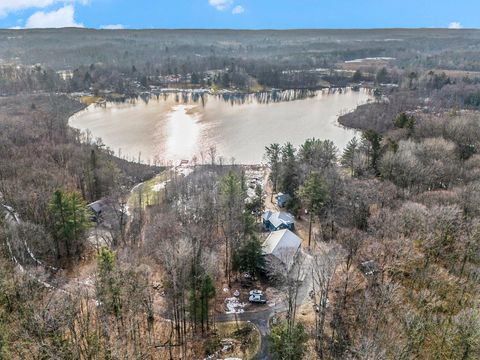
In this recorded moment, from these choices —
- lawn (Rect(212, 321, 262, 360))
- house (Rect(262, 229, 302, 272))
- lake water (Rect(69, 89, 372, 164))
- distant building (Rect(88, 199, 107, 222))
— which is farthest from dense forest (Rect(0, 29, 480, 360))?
lake water (Rect(69, 89, 372, 164))

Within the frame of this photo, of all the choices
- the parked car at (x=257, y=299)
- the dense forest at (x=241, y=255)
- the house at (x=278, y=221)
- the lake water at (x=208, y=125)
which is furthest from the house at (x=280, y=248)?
the lake water at (x=208, y=125)

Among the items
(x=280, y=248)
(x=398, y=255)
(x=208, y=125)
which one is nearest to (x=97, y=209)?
(x=280, y=248)

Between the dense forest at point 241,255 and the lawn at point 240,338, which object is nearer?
the dense forest at point 241,255

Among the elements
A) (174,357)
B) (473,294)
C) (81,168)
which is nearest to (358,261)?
(473,294)

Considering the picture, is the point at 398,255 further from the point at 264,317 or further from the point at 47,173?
the point at 47,173

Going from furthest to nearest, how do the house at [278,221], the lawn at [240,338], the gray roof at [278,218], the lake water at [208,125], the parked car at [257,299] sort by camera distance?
1. the lake water at [208,125]
2. the gray roof at [278,218]
3. the house at [278,221]
4. the parked car at [257,299]
5. the lawn at [240,338]

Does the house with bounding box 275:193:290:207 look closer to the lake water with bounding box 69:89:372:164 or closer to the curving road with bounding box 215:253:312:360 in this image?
the curving road with bounding box 215:253:312:360

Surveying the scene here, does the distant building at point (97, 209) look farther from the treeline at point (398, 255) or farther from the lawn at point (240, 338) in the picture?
the lawn at point (240, 338)
